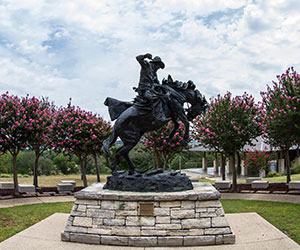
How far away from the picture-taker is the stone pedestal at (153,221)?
26.1ft

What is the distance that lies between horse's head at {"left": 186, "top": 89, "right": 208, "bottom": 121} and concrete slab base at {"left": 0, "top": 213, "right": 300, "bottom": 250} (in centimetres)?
265

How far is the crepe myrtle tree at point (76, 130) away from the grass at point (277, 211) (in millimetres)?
7133

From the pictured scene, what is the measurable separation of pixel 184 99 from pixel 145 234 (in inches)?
129

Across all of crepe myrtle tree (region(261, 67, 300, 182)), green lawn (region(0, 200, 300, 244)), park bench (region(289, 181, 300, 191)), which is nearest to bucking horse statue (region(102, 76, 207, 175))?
green lawn (region(0, 200, 300, 244))

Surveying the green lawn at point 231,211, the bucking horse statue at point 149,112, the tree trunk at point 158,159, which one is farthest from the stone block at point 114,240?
the tree trunk at point 158,159

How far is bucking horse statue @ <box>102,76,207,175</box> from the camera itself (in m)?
9.37

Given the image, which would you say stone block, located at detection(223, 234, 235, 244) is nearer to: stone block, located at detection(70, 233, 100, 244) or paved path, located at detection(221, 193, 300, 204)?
stone block, located at detection(70, 233, 100, 244)

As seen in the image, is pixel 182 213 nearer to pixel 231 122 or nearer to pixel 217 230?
pixel 217 230

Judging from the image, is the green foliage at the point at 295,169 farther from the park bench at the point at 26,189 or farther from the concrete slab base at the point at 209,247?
the concrete slab base at the point at 209,247

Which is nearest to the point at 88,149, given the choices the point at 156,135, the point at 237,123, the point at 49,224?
the point at 156,135

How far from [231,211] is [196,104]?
4.23 meters

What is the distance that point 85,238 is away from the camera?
322 inches

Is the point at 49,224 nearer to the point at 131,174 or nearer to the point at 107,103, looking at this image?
the point at 131,174

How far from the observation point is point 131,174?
938cm
